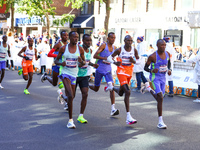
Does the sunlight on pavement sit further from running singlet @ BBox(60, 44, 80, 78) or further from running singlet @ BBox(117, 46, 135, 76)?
running singlet @ BBox(60, 44, 80, 78)

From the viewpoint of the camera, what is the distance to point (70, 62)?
793 cm

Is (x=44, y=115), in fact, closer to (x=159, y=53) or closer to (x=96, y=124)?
(x=96, y=124)

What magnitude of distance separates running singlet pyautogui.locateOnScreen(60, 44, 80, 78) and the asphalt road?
102cm

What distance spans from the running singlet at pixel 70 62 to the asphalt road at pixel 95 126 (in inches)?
40.3

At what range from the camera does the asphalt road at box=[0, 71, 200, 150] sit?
21.1 ft

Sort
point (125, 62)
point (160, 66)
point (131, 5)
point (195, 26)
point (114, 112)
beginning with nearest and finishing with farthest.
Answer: point (160, 66) → point (125, 62) → point (114, 112) → point (195, 26) → point (131, 5)

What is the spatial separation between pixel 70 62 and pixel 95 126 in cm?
132

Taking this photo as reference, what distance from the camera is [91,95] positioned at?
42.5 ft

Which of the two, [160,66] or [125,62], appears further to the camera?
[125,62]

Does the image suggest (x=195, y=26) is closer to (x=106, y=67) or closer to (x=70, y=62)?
(x=106, y=67)

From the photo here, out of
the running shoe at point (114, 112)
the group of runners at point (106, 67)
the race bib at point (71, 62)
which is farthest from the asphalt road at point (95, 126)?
the race bib at point (71, 62)

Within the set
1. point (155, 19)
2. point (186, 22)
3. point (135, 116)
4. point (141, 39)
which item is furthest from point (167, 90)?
point (155, 19)

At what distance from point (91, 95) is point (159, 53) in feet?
16.7

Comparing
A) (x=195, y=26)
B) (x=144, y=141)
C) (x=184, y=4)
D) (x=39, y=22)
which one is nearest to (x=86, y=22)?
(x=39, y=22)
